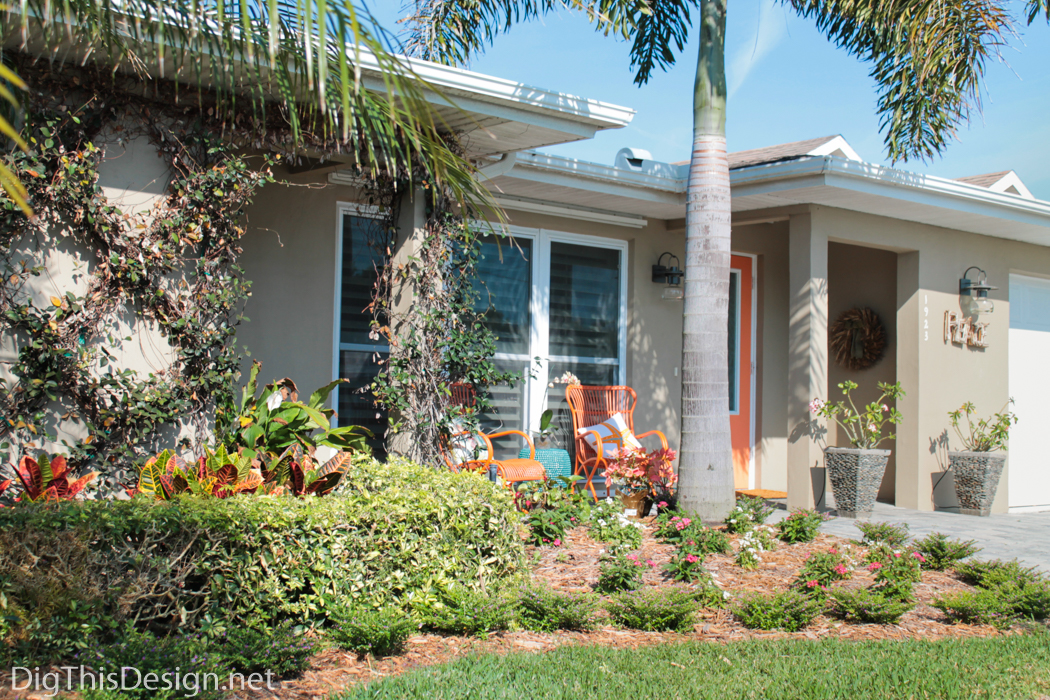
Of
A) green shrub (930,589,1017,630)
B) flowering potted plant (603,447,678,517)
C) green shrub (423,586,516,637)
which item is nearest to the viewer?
green shrub (423,586,516,637)

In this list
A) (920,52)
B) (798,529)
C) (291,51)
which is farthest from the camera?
(920,52)

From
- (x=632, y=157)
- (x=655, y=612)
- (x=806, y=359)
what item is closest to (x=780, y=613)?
(x=655, y=612)

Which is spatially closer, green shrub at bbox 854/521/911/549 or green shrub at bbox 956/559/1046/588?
green shrub at bbox 956/559/1046/588

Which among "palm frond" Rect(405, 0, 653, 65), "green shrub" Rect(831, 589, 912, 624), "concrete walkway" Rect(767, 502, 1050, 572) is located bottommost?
"concrete walkway" Rect(767, 502, 1050, 572)

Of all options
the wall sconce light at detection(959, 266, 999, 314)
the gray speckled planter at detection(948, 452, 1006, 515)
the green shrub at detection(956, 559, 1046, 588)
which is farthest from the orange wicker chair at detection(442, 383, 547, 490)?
the wall sconce light at detection(959, 266, 999, 314)

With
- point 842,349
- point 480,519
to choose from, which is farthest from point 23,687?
point 842,349

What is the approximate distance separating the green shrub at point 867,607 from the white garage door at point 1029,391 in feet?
19.9

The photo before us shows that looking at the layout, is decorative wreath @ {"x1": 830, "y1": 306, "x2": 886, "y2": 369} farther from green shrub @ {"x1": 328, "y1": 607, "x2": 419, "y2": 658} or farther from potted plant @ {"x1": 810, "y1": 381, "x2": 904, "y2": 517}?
green shrub @ {"x1": 328, "y1": 607, "x2": 419, "y2": 658}

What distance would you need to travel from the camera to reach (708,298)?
18.1ft

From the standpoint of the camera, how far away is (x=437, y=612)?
12.0 ft

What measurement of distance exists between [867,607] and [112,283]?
4.26 metres

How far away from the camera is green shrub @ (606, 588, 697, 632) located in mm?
3721

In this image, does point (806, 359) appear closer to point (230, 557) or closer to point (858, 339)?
point (858, 339)

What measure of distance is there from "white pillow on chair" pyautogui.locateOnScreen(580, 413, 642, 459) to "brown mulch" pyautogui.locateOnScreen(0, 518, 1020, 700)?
5.65ft
